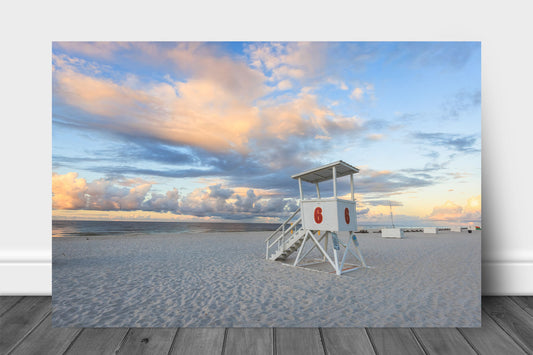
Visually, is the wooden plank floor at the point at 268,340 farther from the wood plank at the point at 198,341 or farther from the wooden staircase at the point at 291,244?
the wooden staircase at the point at 291,244

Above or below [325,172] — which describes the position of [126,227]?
below

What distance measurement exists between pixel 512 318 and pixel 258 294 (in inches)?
132

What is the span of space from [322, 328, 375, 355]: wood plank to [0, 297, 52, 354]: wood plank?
3.37m

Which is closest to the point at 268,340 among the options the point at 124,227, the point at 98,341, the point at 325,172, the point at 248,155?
the point at 98,341

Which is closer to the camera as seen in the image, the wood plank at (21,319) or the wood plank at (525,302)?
the wood plank at (21,319)

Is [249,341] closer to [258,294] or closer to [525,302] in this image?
[258,294]

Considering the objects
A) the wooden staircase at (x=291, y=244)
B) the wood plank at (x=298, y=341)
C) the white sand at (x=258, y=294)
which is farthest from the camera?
the wooden staircase at (x=291, y=244)

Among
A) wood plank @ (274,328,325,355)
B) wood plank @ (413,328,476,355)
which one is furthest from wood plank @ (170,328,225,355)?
wood plank @ (413,328,476,355)

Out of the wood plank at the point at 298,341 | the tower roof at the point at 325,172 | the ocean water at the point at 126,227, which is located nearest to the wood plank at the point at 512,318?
the ocean water at the point at 126,227

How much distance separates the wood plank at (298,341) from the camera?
2.90m

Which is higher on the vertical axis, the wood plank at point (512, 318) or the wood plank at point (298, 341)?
the wood plank at point (298, 341)

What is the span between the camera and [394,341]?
314 centimetres
